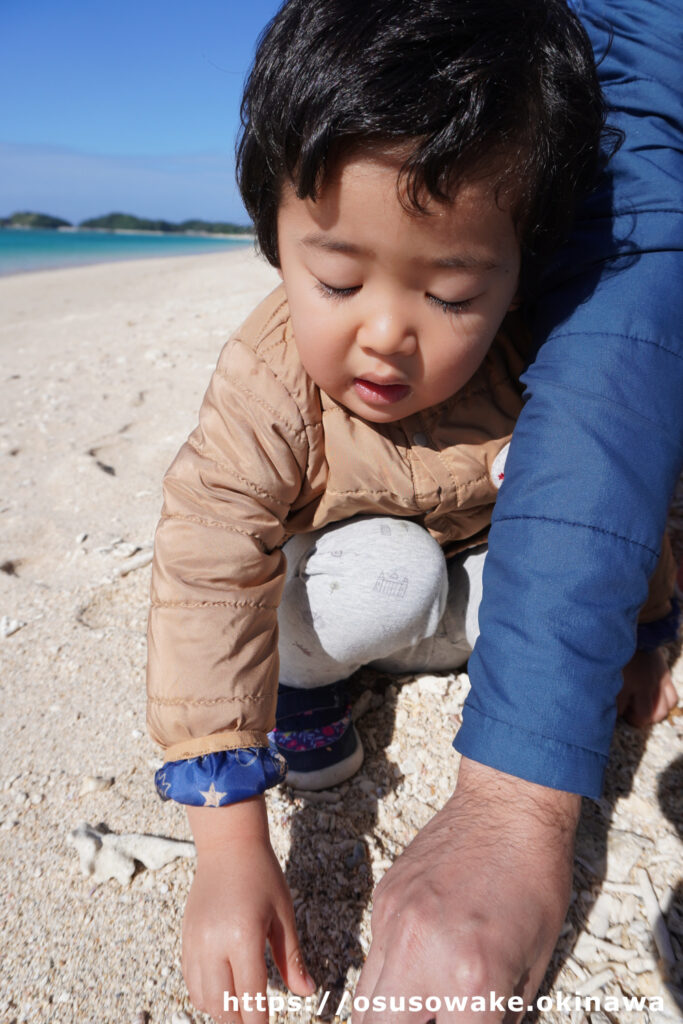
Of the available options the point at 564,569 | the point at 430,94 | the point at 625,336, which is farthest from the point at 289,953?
the point at 430,94

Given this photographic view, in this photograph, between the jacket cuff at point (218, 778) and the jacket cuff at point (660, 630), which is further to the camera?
the jacket cuff at point (660, 630)

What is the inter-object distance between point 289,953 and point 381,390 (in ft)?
3.06

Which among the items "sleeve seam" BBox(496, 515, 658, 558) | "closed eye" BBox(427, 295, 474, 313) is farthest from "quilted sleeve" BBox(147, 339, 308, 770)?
"sleeve seam" BBox(496, 515, 658, 558)

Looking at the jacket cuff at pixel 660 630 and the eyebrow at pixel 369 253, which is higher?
the eyebrow at pixel 369 253

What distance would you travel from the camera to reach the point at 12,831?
4.74 feet

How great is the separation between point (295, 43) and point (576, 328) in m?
0.68

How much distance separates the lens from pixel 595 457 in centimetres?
127

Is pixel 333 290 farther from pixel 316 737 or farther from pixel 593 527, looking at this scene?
pixel 316 737

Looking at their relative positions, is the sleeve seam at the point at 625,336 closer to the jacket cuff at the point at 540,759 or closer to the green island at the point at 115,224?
Answer: the jacket cuff at the point at 540,759

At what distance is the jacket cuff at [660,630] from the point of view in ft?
5.54

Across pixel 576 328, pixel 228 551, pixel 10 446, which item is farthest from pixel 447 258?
pixel 10 446

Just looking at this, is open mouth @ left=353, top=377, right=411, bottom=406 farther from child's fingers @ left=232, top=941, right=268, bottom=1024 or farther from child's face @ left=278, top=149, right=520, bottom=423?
child's fingers @ left=232, top=941, right=268, bottom=1024

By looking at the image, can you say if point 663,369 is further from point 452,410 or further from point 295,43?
point 295,43

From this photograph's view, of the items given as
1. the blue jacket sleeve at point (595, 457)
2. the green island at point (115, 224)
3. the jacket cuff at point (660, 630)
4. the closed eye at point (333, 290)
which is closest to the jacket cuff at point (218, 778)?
the blue jacket sleeve at point (595, 457)
